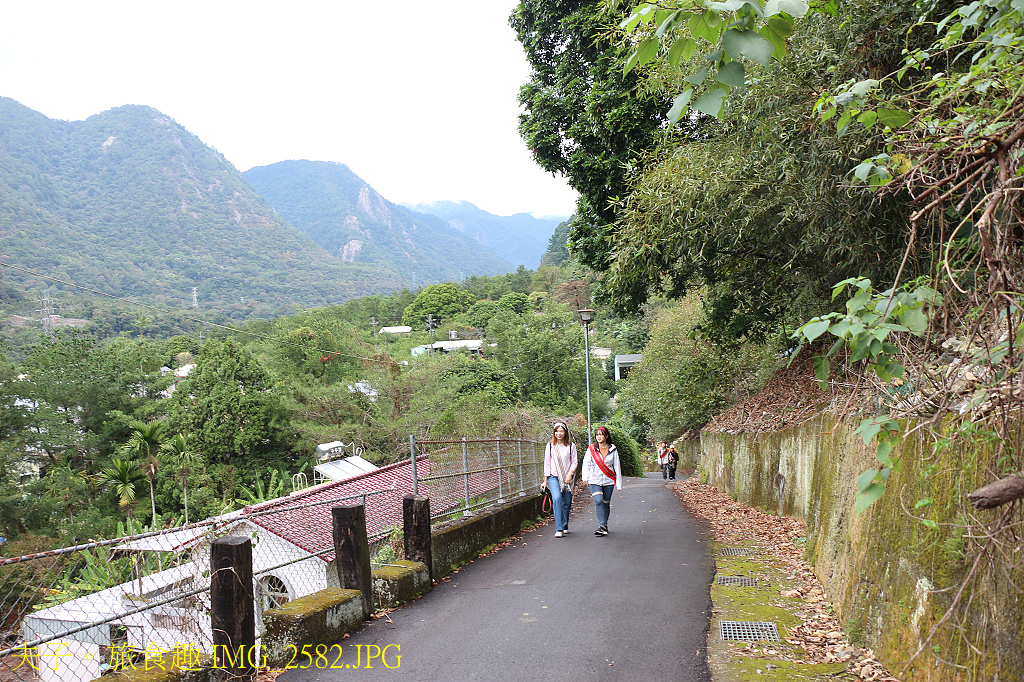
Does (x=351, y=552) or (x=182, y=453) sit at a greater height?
(x=351, y=552)

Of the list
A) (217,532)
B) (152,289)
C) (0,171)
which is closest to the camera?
(217,532)

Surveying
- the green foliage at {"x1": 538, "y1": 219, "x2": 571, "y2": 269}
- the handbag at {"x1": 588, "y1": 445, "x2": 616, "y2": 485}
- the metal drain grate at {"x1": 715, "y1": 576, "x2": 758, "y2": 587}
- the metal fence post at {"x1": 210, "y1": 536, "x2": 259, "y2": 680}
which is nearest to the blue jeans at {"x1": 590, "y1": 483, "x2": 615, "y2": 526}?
the handbag at {"x1": 588, "y1": 445, "x2": 616, "y2": 485}

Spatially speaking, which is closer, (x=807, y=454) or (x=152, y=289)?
(x=807, y=454)

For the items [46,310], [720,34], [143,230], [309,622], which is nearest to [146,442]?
[309,622]

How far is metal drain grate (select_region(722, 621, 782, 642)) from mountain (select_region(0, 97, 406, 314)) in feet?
302

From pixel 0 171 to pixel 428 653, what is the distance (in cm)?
18361

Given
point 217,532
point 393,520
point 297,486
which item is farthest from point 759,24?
point 297,486

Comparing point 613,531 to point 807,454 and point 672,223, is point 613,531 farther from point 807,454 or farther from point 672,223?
point 672,223

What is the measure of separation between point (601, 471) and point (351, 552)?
4494mm

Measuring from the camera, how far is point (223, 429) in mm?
37906

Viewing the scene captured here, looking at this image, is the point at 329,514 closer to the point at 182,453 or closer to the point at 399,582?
the point at 399,582

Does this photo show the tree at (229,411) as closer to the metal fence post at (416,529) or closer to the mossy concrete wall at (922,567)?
the metal fence post at (416,529)

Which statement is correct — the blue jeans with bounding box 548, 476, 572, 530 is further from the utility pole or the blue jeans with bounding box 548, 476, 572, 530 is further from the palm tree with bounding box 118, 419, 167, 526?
the utility pole

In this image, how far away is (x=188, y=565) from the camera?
500cm
